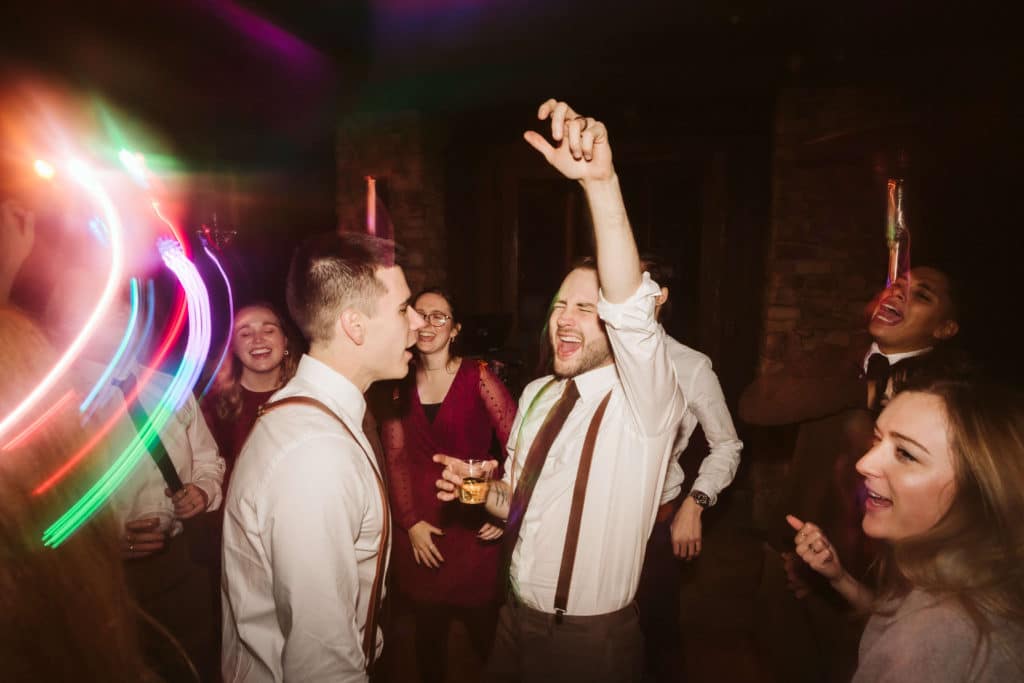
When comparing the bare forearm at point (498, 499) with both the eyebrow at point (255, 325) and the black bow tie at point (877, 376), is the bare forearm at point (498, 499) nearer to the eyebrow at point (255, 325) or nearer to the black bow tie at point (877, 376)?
the black bow tie at point (877, 376)

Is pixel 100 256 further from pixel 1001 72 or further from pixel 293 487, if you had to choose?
pixel 1001 72

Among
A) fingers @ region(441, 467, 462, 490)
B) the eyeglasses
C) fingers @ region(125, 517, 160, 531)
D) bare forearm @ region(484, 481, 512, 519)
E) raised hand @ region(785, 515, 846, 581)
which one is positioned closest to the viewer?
raised hand @ region(785, 515, 846, 581)

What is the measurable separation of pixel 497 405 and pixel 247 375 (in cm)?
151

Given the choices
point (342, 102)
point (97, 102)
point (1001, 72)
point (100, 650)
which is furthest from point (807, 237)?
point (97, 102)

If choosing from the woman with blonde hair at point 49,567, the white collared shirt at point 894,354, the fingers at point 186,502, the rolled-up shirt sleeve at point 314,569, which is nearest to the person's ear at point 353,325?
the rolled-up shirt sleeve at point 314,569

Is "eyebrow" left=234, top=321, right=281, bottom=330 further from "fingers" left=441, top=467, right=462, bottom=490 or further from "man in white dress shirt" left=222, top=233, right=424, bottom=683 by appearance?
Answer: "fingers" left=441, top=467, right=462, bottom=490

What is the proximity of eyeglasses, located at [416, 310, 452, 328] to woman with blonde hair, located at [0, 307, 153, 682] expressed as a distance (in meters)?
1.97

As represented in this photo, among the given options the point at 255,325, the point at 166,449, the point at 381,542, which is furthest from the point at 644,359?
the point at 255,325

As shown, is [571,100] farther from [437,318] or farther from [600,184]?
[600,184]

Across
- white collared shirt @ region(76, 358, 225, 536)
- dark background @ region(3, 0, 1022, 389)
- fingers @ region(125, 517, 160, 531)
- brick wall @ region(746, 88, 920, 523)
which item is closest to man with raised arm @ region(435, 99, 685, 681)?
fingers @ region(125, 517, 160, 531)

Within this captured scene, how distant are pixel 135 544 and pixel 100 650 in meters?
1.41

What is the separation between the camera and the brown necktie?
1.87 meters

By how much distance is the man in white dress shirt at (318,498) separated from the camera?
1.23 metres

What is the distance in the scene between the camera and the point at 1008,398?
125 cm
